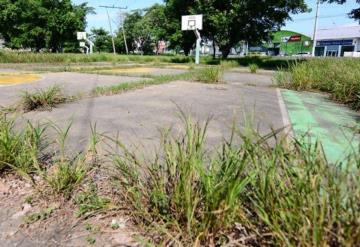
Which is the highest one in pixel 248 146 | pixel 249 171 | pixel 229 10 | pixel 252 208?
pixel 229 10

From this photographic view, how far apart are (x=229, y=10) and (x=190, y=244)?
28257 mm

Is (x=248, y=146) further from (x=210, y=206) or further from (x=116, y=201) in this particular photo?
(x=116, y=201)

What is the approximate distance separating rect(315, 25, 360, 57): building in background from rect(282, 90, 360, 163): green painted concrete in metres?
52.5

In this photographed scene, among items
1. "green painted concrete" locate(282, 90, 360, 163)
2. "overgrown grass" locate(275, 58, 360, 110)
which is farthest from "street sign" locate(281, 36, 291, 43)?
"green painted concrete" locate(282, 90, 360, 163)

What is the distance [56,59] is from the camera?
2461 centimetres

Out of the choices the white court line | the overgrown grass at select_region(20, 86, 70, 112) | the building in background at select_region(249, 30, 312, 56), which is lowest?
the white court line

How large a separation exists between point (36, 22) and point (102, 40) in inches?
926

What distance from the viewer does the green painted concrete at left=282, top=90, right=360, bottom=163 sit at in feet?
14.0

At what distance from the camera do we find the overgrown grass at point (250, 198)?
1.80 meters

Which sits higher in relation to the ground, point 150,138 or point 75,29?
point 75,29

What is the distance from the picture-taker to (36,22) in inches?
1501

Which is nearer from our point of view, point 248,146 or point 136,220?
point 248,146

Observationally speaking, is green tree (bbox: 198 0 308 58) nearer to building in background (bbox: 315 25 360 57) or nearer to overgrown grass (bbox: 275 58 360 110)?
overgrown grass (bbox: 275 58 360 110)

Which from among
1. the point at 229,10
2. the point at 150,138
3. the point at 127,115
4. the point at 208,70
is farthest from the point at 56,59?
the point at 150,138
